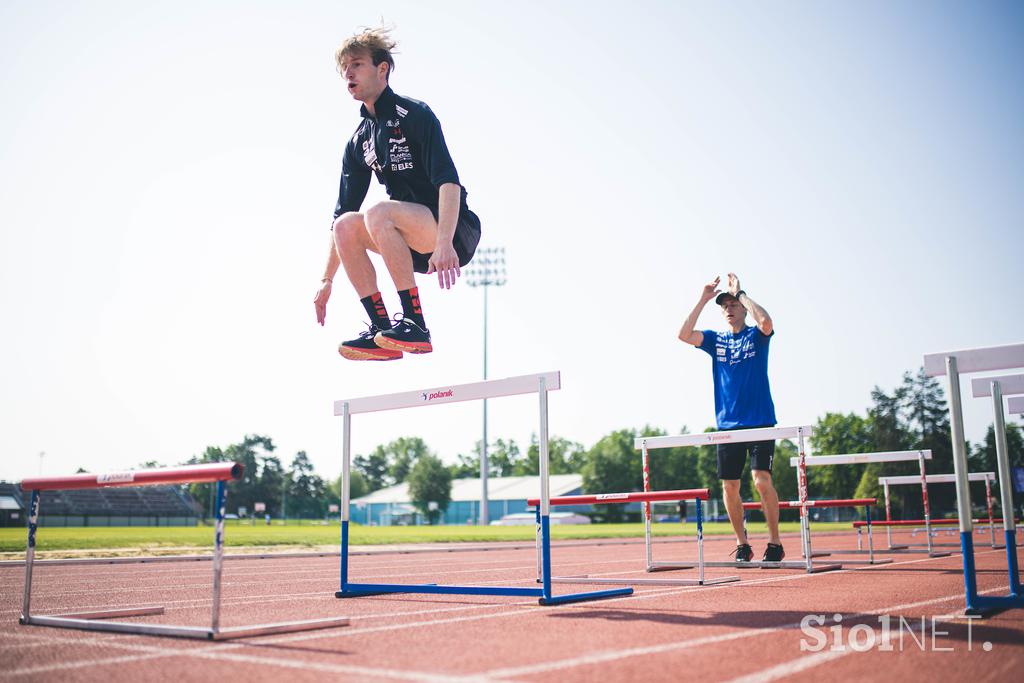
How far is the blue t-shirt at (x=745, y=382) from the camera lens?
29.9 ft

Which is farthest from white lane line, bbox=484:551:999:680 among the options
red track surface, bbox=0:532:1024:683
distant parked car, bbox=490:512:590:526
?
distant parked car, bbox=490:512:590:526

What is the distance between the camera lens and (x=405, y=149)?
507cm

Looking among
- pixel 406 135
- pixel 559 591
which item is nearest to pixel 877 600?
pixel 559 591

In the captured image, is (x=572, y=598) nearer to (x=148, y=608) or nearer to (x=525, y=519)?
(x=148, y=608)

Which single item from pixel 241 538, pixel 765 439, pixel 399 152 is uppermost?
pixel 399 152

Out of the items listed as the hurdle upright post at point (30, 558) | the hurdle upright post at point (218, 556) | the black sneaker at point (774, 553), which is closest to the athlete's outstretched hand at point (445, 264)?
the hurdle upright post at point (218, 556)

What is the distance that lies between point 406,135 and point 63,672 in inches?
134

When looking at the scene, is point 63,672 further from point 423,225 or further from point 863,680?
point 863,680

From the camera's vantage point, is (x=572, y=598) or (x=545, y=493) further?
(x=572, y=598)

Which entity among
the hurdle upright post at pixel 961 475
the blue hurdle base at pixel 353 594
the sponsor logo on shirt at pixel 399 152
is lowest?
the blue hurdle base at pixel 353 594

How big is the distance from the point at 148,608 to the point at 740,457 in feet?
21.3

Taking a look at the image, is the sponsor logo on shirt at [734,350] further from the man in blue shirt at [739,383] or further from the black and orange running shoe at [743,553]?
the black and orange running shoe at [743,553]

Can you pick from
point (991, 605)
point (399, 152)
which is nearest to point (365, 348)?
point (399, 152)

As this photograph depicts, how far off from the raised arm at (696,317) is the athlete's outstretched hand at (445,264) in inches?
188
